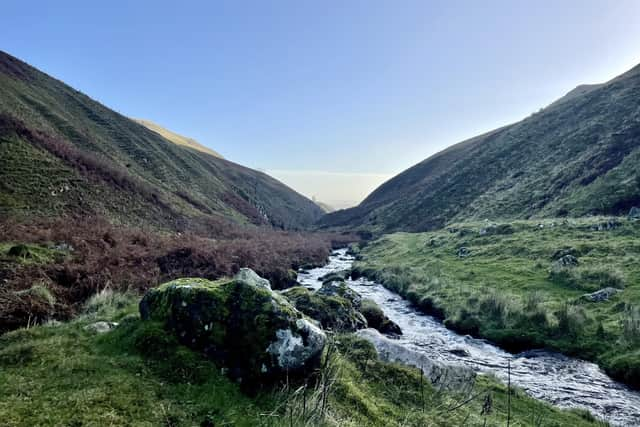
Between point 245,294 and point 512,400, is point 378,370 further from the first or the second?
point 512,400

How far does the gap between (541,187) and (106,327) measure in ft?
189

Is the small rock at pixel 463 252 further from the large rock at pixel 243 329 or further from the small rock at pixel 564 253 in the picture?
the large rock at pixel 243 329

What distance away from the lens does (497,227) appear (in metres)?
36.8

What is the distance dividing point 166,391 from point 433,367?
22.6ft

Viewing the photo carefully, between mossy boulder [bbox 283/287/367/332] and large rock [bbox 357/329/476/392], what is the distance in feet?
17.2

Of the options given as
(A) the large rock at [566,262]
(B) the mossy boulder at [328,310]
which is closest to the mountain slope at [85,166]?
(B) the mossy boulder at [328,310]

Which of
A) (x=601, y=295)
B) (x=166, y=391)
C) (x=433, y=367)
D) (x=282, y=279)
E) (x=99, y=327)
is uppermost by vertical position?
(x=601, y=295)

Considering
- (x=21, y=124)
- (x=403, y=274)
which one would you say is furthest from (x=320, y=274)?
(x=21, y=124)

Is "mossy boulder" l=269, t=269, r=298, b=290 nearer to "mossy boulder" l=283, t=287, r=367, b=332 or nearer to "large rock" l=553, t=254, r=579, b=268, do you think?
"mossy boulder" l=283, t=287, r=367, b=332

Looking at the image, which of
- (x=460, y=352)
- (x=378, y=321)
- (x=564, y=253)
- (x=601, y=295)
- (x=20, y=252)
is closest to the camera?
(x=20, y=252)

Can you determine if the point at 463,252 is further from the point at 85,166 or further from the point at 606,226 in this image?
the point at 85,166

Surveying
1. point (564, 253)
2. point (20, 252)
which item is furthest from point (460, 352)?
point (20, 252)

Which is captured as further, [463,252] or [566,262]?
[463,252]

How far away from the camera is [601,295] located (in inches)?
701
